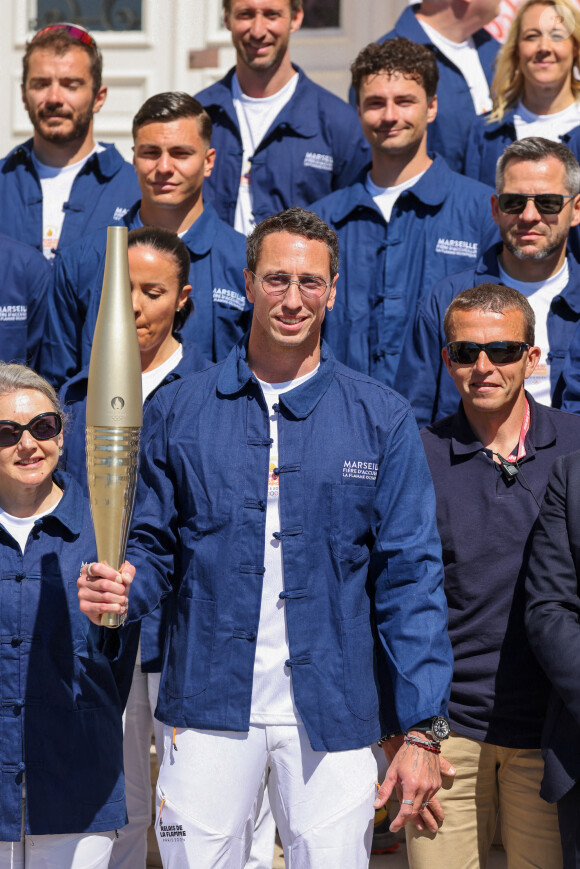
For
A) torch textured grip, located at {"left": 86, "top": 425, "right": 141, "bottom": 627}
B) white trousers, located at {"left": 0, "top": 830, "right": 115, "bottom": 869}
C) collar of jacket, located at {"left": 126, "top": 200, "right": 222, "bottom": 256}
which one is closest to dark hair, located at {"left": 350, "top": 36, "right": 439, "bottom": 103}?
collar of jacket, located at {"left": 126, "top": 200, "right": 222, "bottom": 256}

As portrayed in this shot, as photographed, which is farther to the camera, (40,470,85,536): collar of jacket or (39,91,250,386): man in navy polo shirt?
(39,91,250,386): man in navy polo shirt

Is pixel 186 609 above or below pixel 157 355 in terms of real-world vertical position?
below

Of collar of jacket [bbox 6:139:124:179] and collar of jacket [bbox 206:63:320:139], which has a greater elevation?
collar of jacket [bbox 206:63:320:139]

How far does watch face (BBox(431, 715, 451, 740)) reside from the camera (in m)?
3.20

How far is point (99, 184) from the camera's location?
5.79 meters

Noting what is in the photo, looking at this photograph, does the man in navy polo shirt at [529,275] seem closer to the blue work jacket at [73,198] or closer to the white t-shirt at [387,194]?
the white t-shirt at [387,194]

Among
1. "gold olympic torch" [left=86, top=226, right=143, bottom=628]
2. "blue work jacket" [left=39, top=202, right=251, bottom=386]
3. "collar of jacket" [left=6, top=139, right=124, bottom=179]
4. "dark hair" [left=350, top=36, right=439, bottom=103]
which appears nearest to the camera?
"gold olympic torch" [left=86, top=226, right=143, bottom=628]

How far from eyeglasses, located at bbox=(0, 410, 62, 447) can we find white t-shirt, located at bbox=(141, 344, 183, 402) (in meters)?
0.77

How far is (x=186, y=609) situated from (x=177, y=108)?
2.66 metres

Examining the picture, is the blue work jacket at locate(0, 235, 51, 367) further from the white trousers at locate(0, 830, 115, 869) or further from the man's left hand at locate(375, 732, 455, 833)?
the man's left hand at locate(375, 732, 455, 833)

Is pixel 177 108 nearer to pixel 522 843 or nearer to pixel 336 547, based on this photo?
pixel 336 547

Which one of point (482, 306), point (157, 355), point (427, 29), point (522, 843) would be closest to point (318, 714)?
point (522, 843)

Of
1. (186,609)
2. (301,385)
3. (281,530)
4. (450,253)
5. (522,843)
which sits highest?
(450,253)

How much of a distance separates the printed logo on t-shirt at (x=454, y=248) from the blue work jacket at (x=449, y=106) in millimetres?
985
